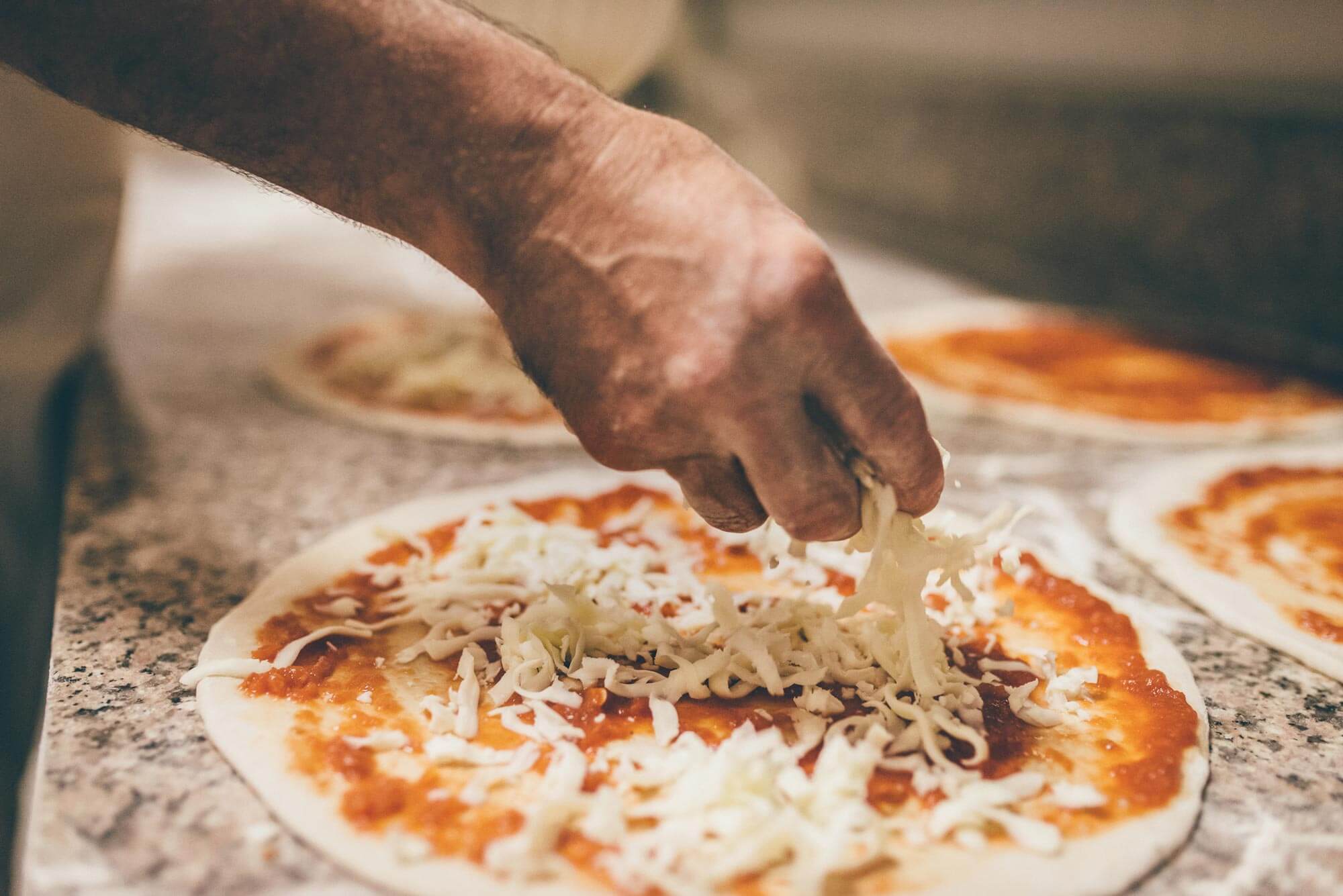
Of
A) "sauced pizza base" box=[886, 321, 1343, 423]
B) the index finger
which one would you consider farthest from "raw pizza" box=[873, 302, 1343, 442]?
the index finger

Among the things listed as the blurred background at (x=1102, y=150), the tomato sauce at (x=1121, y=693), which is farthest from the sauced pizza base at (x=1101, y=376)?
the tomato sauce at (x=1121, y=693)

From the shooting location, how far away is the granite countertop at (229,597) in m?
0.91

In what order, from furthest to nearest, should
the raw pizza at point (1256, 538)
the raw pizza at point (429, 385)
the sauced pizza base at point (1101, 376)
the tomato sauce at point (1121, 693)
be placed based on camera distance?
the sauced pizza base at point (1101, 376), the raw pizza at point (429, 385), the raw pizza at point (1256, 538), the tomato sauce at point (1121, 693)

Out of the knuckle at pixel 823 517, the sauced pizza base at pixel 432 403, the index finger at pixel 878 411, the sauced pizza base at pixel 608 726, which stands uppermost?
the index finger at pixel 878 411

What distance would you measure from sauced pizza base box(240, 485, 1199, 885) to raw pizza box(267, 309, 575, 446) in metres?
0.71

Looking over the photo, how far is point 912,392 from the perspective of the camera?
3.34ft

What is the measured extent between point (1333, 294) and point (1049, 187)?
3.82 ft

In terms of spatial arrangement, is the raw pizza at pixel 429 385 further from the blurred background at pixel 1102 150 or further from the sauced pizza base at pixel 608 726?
the blurred background at pixel 1102 150

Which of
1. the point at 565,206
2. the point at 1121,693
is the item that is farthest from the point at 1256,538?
the point at 565,206

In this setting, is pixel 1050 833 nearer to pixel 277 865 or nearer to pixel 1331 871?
pixel 1331 871

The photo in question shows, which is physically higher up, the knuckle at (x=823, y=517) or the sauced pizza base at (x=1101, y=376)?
the knuckle at (x=823, y=517)

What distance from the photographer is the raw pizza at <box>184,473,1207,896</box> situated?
0.89 metres

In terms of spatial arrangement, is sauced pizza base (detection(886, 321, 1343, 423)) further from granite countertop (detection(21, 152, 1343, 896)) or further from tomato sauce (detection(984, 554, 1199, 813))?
tomato sauce (detection(984, 554, 1199, 813))

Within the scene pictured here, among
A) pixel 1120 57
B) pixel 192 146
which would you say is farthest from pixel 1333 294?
pixel 192 146
